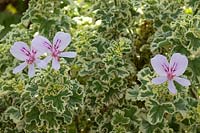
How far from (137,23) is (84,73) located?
1.15ft

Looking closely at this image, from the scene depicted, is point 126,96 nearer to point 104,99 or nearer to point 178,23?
point 104,99

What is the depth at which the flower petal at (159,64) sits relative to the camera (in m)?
1.33

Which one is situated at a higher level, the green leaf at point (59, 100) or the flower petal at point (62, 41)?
the flower petal at point (62, 41)

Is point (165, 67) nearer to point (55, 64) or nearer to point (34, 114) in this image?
point (55, 64)

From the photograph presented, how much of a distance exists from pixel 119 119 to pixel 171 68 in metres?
0.24

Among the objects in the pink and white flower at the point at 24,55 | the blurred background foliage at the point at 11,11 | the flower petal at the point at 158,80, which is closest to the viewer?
the flower petal at the point at 158,80

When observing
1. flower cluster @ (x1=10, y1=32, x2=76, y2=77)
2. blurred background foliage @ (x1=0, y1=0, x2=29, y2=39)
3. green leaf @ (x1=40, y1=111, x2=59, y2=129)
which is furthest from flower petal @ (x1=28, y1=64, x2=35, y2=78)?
blurred background foliage @ (x1=0, y1=0, x2=29, y2=39)

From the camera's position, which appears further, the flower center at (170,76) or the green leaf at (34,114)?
the green leaf at (34,114)

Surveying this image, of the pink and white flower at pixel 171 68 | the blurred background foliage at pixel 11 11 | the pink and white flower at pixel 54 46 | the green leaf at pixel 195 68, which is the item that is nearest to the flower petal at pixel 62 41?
the pink and white flower at pixel 54 46

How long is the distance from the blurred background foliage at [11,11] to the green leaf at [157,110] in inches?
59.7

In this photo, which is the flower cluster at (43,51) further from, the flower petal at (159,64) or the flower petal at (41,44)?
the flower petal at (159,64)

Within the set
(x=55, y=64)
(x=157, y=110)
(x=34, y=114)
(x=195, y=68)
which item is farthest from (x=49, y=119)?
(x=195, y=68)

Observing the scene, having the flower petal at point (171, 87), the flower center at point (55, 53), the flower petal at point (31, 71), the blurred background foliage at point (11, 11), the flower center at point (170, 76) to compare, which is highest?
the flower center at point (55, 53)

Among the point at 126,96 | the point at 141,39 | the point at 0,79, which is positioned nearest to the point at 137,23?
the point at 141,39
